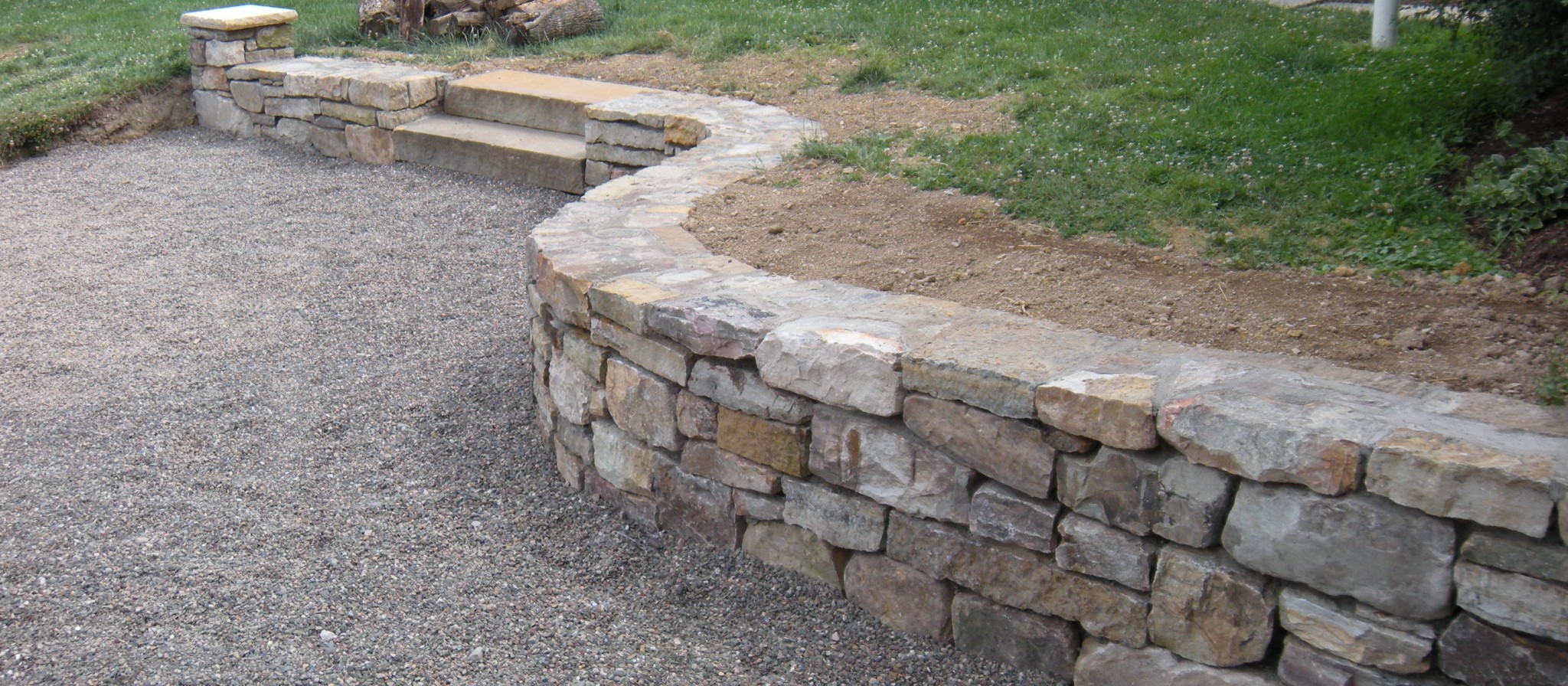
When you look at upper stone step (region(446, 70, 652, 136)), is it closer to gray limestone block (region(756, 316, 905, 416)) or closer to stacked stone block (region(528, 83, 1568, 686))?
stacked stone block (region(528, 83, 1568, 686))

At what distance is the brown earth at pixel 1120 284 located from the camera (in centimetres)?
300

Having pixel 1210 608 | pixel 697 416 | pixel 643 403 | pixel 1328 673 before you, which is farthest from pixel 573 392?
pixel 1328 673

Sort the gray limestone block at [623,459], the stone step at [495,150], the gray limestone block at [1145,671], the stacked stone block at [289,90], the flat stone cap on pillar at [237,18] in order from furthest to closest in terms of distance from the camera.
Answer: the flat stone cap on pillar at [237,18]
the stacked stone block at [289,90]
the stone step at [495,150]
the gray limestone block at [623,459]
the gray limestone block at [1145,671]

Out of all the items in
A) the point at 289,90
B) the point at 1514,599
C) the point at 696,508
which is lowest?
the point at 696,508

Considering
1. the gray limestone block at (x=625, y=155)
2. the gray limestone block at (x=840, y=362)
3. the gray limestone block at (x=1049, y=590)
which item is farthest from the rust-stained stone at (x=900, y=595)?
the gray limestone block at (x=625, y=155)

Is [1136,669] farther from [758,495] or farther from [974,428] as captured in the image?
[758,495]

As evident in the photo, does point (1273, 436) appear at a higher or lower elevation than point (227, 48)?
lower

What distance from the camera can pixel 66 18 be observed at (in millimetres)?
10891

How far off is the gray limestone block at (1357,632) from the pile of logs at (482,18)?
7354mm

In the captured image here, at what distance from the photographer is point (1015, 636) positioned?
9.78 feet

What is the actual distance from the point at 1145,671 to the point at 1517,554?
87 cm

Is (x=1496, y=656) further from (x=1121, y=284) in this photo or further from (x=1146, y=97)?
(x=1146, y=97)

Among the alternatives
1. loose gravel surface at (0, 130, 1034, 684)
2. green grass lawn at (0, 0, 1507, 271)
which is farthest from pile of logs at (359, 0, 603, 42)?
loose gravel surface at (0, 130, 1034, 684)

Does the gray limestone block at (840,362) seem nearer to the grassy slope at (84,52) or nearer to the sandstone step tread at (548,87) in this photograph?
the sandstone step tread at (548,87)
